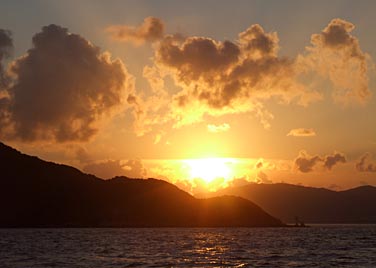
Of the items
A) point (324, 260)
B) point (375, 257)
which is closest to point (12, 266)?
point (324, 260)

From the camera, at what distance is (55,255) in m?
108

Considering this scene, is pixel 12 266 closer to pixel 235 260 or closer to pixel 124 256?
pixel 124 256

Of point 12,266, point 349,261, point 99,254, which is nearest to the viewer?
point 12,266

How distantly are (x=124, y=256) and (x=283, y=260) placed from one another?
2918 cm

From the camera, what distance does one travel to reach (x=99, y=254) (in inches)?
4360

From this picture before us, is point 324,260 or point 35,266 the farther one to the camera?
point 324,260

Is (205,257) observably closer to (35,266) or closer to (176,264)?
(176,264)

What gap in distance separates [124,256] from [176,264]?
1926cm

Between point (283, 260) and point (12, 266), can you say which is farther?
point (283, 260)

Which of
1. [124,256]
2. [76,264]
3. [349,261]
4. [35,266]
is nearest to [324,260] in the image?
[349,261]

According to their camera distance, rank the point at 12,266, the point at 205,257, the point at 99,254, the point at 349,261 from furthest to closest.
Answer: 1. the point at 99,254
2. the point at 205,257
3. the point at 349,261
4. the point at 12,266

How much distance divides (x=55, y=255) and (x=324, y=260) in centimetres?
5009

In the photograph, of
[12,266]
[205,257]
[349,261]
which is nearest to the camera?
[12,266]

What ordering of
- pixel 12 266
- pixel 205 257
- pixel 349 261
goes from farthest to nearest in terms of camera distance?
pixel 205 257 < pixel 349 261 < pixel 12 266
